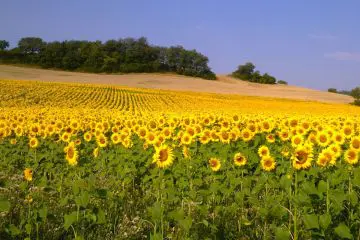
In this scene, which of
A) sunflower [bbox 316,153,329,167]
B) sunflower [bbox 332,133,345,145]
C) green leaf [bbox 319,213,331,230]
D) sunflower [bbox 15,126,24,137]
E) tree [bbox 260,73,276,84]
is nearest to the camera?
green leaf [bbox 319,213,331,230]

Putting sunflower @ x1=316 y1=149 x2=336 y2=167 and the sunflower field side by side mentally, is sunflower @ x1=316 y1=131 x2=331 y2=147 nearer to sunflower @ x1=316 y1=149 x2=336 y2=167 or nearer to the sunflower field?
the sunflower field

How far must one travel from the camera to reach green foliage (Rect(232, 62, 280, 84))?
10281 cm

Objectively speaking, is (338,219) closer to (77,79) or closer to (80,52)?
(77,79)

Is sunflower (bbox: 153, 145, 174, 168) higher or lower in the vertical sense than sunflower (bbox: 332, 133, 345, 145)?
lower

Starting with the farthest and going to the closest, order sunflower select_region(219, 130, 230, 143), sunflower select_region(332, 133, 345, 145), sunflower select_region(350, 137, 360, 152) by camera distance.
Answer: sunflower select_region(219, 130, 230, 143), sunflower select_region(332, 133, 345, 145), sunflower select_region(350, 137, 360, 152)

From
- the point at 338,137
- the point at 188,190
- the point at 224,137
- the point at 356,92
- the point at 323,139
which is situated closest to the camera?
the point at 188,190

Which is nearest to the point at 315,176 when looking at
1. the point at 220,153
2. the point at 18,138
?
the point at 220,153

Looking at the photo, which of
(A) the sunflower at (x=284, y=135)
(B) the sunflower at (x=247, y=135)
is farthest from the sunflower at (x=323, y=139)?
(B) the sunflower at (x=247, y=135)

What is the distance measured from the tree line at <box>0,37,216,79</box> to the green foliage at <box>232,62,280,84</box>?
11.9 meters

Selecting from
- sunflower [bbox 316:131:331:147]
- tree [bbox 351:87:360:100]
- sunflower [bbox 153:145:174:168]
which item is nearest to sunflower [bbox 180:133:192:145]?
sunflower [bbox 153:145:174:168]

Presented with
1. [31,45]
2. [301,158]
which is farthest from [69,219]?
[31,45]

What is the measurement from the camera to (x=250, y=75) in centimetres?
10712

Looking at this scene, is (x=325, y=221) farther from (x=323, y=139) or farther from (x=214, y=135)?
(x=214, y=135)

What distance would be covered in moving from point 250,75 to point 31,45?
158 ft
